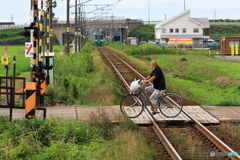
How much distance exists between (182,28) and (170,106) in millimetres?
81036

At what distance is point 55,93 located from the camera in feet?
59.6

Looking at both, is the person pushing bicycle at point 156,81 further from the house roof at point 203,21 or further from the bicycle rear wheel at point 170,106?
the house roof at point 203,21

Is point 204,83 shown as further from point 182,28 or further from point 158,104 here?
point 182,28

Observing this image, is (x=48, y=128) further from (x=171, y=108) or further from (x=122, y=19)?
(x=122, y=19)

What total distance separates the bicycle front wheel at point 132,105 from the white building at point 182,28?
79.7 meters

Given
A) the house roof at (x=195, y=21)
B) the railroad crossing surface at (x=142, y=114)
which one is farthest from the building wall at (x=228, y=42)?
the railroad crossing surface at (x=142, y=114)

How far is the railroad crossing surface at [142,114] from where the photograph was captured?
13234mm

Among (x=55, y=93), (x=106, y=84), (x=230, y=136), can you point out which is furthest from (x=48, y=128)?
(x=106, y=84)

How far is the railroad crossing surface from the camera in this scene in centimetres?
1323

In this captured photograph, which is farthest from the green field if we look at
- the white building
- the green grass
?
the white building

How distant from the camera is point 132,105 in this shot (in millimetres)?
14055

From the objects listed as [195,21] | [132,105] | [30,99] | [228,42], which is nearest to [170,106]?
[132,105]

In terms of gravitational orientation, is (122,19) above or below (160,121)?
above

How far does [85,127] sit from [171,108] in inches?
145
